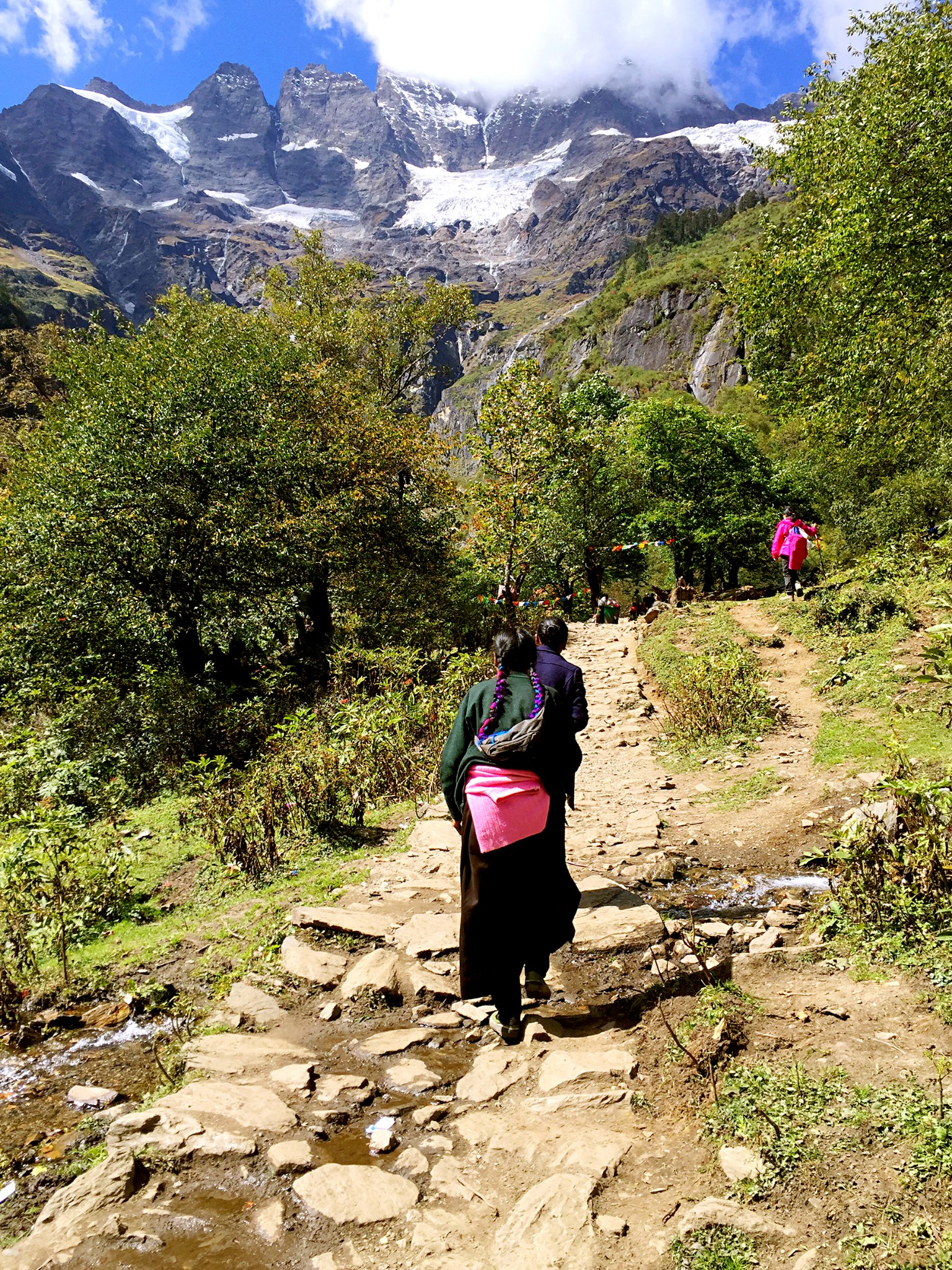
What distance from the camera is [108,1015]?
14.6 ft

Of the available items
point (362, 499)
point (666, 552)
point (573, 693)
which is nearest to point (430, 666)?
point (362, 499)

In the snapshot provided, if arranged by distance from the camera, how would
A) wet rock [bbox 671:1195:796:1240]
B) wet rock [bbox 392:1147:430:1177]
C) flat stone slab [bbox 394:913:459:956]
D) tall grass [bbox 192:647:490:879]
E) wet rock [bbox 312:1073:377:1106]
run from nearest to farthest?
wet rock [bbox 671:1195:796:1240] → wet rock [bbox 392:1147:430:1177] → wet rock [bbox 312:1073:377:1106] → flat stone slab [bbox 394:913:459:956] → tall grass [bbox 192:647:490:879]

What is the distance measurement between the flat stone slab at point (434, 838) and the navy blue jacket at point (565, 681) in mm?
2721

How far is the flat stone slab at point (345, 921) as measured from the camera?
16.1ft

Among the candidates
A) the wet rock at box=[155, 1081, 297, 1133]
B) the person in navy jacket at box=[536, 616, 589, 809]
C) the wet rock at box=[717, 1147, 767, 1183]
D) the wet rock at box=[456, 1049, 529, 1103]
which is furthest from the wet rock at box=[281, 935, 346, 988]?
the wet rock at box=[717, 1147, 767, 1183]

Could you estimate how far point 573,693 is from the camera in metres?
4.18

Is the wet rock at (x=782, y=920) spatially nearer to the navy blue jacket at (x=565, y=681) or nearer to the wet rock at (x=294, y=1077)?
the navy blue jacket at (x=565, y=681)

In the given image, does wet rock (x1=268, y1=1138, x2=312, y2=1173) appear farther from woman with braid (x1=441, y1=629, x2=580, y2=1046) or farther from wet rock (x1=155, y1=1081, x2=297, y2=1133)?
woman with braid (x1=441, y1=629, x2=580, y2=1046)

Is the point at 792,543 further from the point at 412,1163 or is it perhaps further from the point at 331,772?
the point at 412,1163

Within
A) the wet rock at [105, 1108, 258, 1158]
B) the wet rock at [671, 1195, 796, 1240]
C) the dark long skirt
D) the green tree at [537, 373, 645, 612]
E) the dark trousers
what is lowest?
the wet rock at [105, 1108, 258, 1158]

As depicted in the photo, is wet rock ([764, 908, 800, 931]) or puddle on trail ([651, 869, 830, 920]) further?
puddle on trail ([651, 869, 830, 920])

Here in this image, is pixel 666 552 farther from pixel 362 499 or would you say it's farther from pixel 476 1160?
pixel 476 1160

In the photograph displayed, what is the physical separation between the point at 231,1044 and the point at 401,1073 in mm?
964

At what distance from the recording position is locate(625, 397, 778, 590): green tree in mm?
29000
